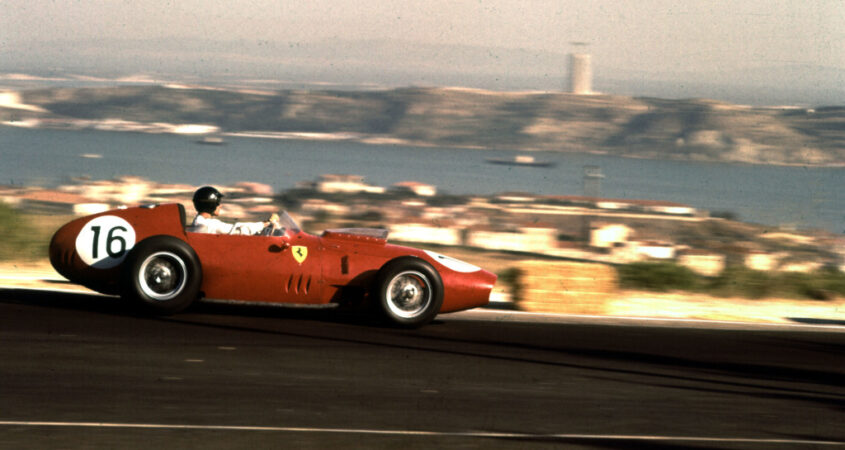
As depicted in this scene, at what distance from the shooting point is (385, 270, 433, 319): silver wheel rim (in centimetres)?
950

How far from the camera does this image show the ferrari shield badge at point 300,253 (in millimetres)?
9469

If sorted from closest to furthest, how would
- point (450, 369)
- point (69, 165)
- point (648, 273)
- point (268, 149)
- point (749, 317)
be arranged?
point (450, 369) < point (749, 317) < point (648, 273) < point (69, 165) < point (268, 149)

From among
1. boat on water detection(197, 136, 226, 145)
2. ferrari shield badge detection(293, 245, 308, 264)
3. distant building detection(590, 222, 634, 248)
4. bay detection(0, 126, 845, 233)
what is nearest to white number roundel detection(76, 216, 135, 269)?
ferrari shield badge detection(293, 245, 308, 264)

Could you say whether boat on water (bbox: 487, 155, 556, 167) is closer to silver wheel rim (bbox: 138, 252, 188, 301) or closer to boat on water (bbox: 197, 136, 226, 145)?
boat on water (bbox: 197, 136, 226, 145)

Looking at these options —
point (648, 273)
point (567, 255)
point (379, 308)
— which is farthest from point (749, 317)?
point (567, 255)

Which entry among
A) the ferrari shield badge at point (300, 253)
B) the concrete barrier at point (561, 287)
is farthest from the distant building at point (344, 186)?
the ferrari shield badge at point (300, 253)

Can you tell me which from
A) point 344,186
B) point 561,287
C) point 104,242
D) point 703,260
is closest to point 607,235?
point 703,260

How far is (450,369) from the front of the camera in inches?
312

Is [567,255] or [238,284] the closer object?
[238,284]

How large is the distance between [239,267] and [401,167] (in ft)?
193

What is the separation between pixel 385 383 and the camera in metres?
7.28

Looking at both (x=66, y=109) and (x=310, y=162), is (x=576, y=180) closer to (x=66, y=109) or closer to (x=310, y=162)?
(x=310, y=162)

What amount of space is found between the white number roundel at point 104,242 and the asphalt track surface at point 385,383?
543mm

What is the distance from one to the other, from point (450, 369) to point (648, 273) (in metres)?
10.3
